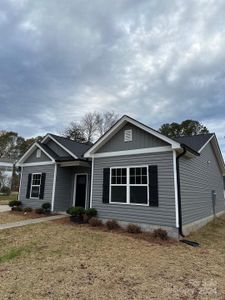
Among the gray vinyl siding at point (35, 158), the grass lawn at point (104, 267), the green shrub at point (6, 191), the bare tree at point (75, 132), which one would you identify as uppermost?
the bare tree at point (75, 132)

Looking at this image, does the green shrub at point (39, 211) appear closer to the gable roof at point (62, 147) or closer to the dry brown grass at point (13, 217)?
the dry brown grass at point (13, 217)

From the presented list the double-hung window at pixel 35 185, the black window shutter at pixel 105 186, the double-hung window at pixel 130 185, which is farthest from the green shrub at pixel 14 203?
the double-hung window at pixel 130 185

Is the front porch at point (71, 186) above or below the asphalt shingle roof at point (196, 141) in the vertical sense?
below

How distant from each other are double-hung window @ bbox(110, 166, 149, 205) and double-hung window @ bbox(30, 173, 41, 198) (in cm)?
613

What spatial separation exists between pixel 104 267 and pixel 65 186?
8.46 m

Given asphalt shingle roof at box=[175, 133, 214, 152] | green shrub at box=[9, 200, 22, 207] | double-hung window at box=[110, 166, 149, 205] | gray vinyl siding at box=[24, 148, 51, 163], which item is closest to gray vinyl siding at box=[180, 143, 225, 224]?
asphalt shingle roof at box=[175, 133, 214, 152]

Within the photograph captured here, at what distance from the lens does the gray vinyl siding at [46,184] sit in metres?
12.3

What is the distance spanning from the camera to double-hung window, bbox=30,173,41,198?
1302 cm

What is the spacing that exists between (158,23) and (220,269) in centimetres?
897

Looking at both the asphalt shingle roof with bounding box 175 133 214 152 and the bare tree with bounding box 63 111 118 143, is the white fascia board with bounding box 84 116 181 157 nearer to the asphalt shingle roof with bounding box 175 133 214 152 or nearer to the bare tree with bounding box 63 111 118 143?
the asphalt shingle roof with bounding box 175 133 214 152

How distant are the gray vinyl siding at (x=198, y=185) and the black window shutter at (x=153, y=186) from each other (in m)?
0.99

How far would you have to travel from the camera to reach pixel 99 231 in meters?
8.00

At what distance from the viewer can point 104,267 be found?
4.59 meters

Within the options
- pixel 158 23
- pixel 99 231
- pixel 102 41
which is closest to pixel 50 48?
pixel 102 41
